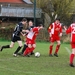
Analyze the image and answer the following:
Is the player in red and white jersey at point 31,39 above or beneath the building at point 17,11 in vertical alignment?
above

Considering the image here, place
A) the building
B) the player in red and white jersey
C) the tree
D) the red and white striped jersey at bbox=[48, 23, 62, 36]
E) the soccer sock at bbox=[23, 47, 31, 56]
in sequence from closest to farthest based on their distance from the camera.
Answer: the soccer sock at bbox=[23, 47, 31, 56]
the player in red and white jersey
the red and white striped jersey at bbox=[48, 23, 62, 36]
the tree
the building

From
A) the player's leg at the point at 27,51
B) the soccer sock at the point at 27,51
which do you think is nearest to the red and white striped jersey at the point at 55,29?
the player's leg at the point at 27,51

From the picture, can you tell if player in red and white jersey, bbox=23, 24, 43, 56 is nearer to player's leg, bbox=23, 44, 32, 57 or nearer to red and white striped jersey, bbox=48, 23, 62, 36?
player's leg, bbox=23, 44, 32, 57

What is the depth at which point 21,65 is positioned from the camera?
13969 mm

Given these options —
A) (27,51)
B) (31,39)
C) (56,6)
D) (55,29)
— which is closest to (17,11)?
(56,6)

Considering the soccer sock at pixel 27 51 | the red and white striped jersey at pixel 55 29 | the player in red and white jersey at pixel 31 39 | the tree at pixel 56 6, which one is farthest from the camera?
the tree at pixel 56 6

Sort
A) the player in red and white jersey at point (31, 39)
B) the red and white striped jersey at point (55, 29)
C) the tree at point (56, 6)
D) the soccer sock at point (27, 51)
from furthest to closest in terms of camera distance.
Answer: the tree at point (56, 6) → the red and white striped jersey at point (55, 29) → the player in red and white jersey at point (31, 39) → the soccer sock at point (27, 51)

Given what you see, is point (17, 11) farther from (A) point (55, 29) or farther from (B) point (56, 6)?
(A) point (55, 29)

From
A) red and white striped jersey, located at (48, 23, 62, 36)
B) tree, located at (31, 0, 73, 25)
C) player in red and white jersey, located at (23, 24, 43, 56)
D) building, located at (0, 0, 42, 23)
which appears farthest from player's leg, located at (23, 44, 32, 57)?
building, located at (0, 0, 42, 23)

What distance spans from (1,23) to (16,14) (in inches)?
115

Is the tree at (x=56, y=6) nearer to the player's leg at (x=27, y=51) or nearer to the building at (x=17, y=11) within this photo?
the building at (x=17, y=11)

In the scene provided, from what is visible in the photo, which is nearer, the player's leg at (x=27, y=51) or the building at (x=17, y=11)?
the player's leg at (x=27, y=51)

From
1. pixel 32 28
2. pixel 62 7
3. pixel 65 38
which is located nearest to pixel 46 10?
pixel 62 7

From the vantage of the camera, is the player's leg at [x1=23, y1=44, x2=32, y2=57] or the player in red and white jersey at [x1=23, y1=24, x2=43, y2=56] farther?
the player in red and white jersey at [x1=23, y1=24, x2=43, y2=56]
